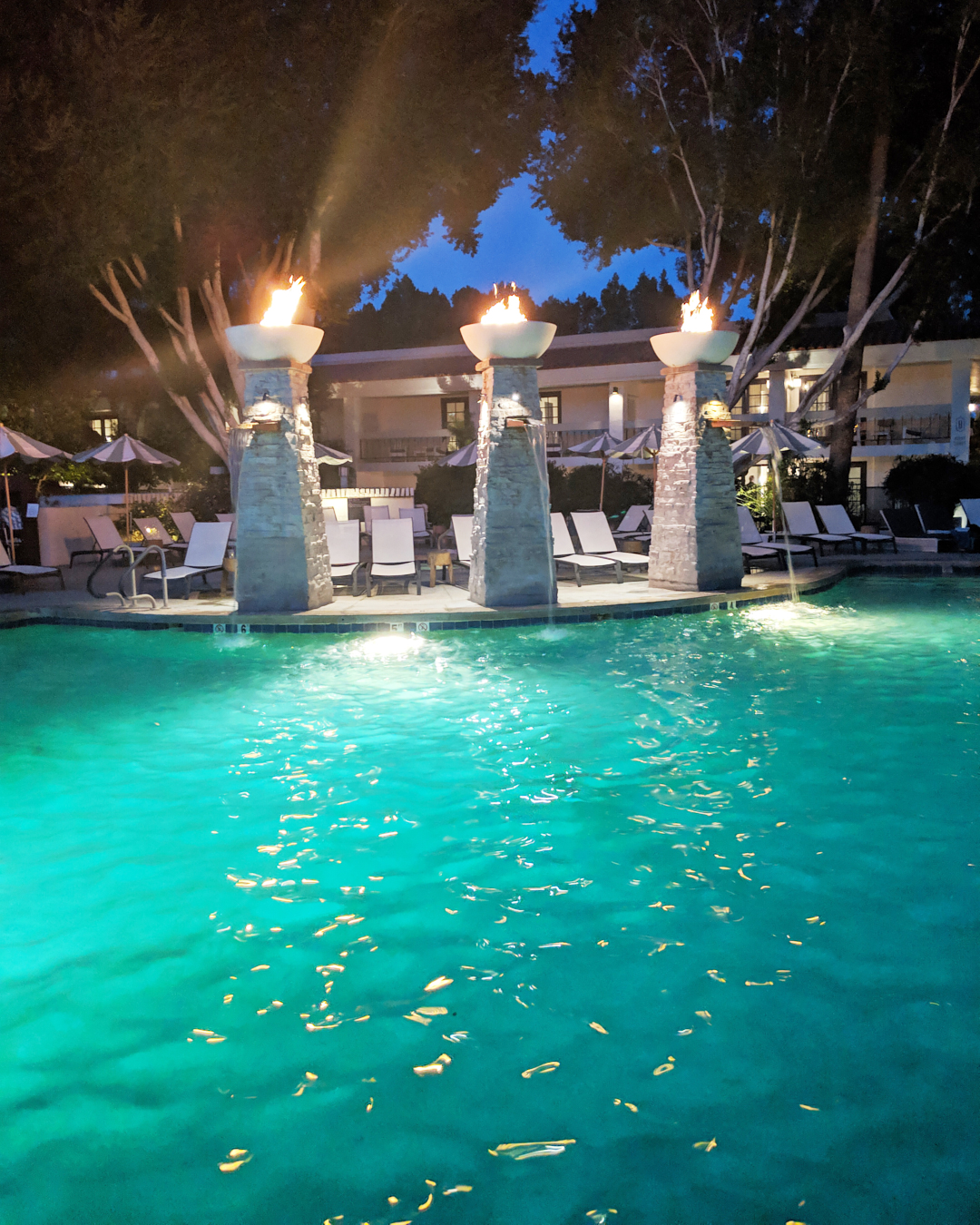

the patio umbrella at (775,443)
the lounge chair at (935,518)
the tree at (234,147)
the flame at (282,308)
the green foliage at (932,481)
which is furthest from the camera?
the green foliage at (932,481)

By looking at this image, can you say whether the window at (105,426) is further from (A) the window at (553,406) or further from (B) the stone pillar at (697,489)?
(B) the stone pillar at (697,489)

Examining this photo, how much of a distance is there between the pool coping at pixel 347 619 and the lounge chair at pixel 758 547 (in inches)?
117

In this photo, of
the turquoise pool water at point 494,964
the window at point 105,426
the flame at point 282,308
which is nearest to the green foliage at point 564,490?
the window at point 105,426

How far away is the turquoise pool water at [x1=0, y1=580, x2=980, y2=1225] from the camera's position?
2.18m

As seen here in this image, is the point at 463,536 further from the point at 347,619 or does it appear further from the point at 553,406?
the point at 553,406

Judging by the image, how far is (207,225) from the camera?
16000 mm

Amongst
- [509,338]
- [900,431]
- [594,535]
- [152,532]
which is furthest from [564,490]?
[509,338]

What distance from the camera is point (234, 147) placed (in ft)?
48.7

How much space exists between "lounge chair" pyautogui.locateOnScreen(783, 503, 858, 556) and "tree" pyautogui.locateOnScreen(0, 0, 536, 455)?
28.7 feet

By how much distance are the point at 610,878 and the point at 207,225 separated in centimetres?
1554

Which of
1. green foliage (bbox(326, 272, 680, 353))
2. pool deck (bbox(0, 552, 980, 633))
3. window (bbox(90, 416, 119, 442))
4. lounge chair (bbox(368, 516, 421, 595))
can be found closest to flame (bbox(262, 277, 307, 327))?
lounge chair (bbox(368, 516, 421, 595))

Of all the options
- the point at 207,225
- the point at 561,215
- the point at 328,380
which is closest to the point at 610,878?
the point at 207,225

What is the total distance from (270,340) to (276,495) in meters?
1.71

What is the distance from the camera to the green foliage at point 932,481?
21125 millimetres
